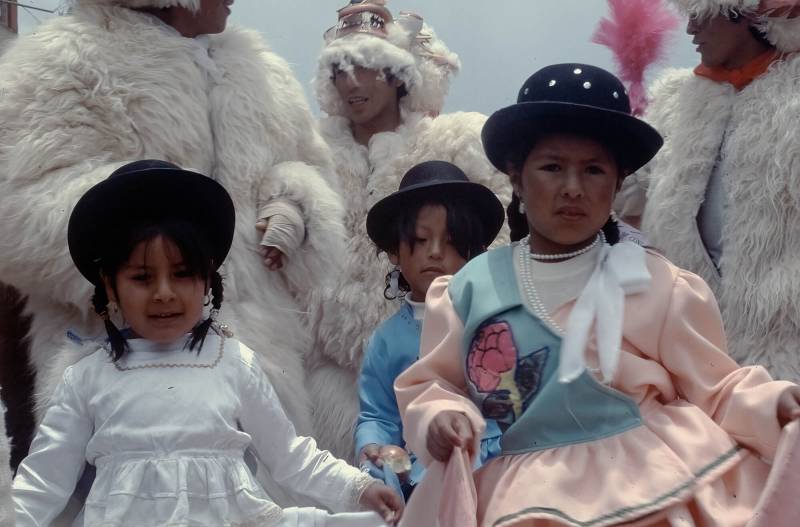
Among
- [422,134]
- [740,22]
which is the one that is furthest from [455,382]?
[422,134]

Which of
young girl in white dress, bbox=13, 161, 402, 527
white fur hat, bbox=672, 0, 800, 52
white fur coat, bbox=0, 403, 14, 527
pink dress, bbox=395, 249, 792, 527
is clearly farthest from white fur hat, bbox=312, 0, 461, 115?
white fur coat, bbox=0, 403, 14, 527

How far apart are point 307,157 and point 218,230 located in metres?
1.01

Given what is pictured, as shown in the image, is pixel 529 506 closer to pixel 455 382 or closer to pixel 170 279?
pixel 455 382

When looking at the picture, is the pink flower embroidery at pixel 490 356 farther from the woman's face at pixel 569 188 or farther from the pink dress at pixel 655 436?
the woman's face at pixel 569 188

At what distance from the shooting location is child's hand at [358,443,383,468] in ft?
7.95

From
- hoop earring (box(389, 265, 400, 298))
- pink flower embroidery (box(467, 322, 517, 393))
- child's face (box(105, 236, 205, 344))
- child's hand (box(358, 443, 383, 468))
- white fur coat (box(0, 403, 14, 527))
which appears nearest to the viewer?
white fur coat (box(0, 403, 14, 527))

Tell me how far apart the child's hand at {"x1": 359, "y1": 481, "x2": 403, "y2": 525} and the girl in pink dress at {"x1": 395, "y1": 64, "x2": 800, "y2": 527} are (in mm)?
277

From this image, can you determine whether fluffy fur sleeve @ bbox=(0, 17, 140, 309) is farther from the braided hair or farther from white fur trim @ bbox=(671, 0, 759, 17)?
white fur trim @ bbox=(671, 0, 759, 17)

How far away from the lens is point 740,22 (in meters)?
2.87

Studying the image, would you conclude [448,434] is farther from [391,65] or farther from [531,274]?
[391,65]

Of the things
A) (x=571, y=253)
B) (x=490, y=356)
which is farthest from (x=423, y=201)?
(x=490, y=356)

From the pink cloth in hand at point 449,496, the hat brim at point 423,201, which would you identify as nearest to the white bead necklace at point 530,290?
the pink cloth in hand at point 449,496

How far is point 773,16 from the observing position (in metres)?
2.79

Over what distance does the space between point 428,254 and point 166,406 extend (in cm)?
89
